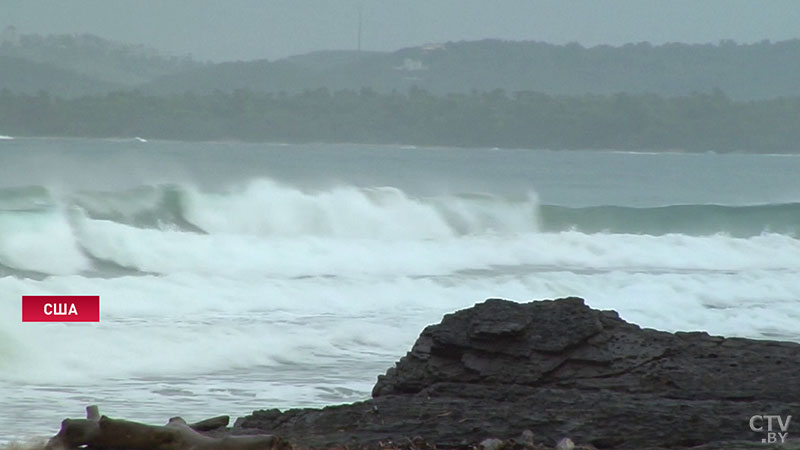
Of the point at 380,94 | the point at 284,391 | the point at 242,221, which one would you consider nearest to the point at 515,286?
the point at 242,221

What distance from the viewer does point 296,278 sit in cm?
2116

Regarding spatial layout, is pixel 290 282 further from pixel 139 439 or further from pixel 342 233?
pixel 139 439

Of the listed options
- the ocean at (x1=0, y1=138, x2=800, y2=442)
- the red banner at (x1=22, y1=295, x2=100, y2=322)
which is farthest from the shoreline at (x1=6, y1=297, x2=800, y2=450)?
the red banner at (x1=22, y1=295, x2=100, y2=322)

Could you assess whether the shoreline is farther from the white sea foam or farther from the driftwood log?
the white sea foam

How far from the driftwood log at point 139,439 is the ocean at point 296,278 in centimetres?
280

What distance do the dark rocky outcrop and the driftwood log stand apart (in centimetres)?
69

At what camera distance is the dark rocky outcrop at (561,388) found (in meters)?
6.14

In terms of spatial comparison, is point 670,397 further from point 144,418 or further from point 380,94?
point 380,94

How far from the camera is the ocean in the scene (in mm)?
11547

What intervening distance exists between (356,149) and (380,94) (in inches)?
215

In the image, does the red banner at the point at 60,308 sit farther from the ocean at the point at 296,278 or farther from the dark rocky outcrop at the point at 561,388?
the dark rocky outcrop at the point at 561,388

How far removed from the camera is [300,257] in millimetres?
24344

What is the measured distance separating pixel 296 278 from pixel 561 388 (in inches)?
581

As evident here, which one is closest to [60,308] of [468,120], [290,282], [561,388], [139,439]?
[290,282]
